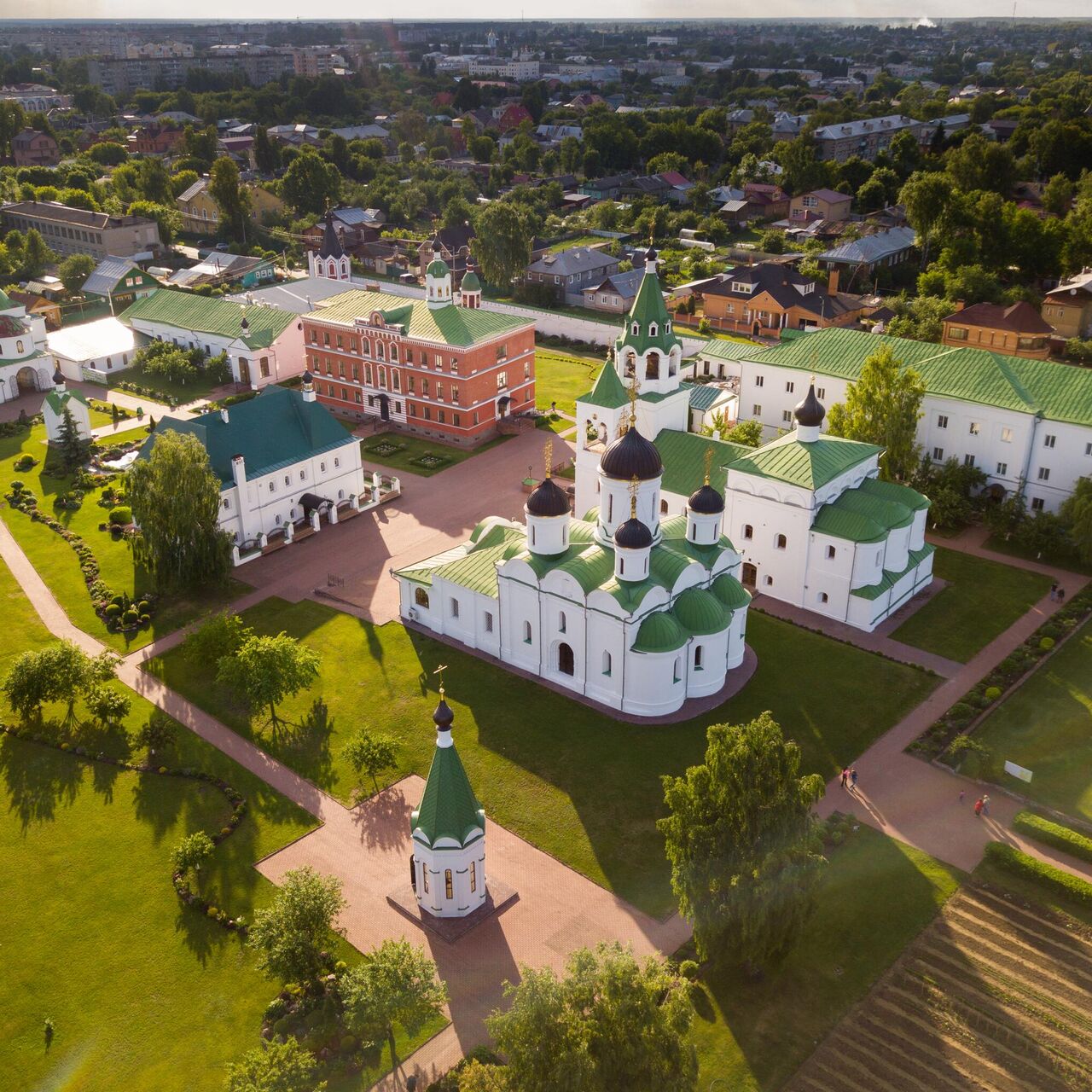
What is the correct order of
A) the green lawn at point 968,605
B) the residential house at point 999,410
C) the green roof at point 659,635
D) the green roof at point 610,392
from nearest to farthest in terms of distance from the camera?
the green roof at point 659,635 → the green lawn at point 968,605 → the green roof at point 610,392 → the residential house at point 999,410

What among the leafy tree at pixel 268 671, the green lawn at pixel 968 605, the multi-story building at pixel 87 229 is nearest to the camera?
the leafy tree at pixel 268 671

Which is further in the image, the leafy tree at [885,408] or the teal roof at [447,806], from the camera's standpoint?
the leafy tree at [885,408]

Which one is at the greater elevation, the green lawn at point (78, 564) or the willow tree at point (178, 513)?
the willow tree at point (178, 513)

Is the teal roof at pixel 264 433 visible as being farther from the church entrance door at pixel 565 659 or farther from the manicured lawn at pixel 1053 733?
the manicured lawn at pixel 1053 733

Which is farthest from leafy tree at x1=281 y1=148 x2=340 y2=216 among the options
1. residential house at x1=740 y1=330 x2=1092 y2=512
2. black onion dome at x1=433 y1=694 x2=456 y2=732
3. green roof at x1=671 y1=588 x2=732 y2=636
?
black onion dome at x1=433 y1=694 x2=456 y2=732

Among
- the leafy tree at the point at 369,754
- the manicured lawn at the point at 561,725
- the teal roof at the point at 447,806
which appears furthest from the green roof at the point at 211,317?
the teal roof at the point at 447,806

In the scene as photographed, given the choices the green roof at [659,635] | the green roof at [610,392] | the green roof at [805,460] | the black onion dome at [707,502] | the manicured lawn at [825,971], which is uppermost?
the green roof at [610,392]

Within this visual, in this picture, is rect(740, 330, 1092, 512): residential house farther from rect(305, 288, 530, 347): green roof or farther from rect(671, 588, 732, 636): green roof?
rect(671, 588, 732, 636): green roof
